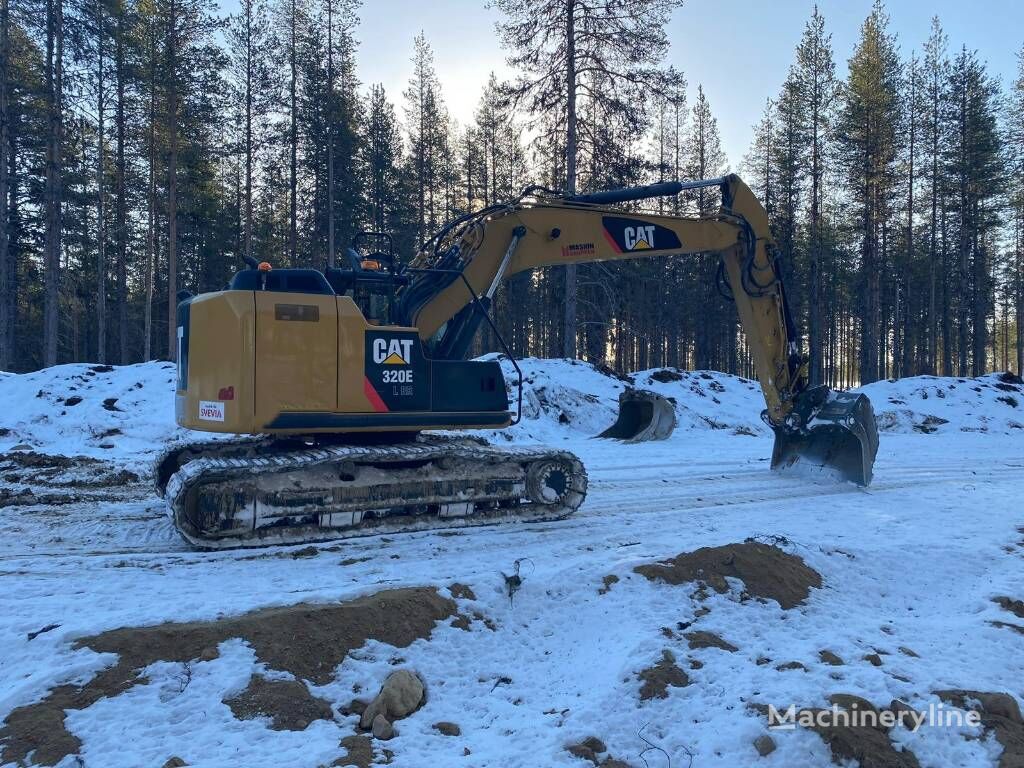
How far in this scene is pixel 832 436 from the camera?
31.8 feet

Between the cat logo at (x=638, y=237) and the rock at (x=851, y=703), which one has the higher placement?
the cat logo at (x=638, y=237)

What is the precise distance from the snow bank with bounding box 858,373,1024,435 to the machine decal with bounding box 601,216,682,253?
13573mm

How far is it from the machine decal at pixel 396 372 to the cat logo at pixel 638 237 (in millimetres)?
3099

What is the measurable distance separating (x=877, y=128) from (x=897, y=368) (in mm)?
17763

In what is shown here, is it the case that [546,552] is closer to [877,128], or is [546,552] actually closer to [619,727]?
[619,727]

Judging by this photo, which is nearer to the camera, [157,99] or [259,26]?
[157,99]

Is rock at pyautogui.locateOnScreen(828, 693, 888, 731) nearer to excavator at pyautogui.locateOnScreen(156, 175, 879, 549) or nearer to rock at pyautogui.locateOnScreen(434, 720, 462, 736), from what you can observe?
rock at pyautogui.locateOnScreen(434, 720, 462, 736)

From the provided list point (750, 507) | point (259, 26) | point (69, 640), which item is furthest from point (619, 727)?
point (259, 26)

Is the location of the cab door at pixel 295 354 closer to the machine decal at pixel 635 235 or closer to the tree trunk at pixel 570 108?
the machine decal at pixel 635 235

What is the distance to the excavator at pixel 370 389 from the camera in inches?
240

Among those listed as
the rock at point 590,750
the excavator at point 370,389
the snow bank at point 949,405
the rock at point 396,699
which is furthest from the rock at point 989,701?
the snow bank at point 949,405

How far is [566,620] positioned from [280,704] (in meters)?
1.88

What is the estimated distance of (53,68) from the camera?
20125 millimetres

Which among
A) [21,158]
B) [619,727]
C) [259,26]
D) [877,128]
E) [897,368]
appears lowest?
[619,727]
